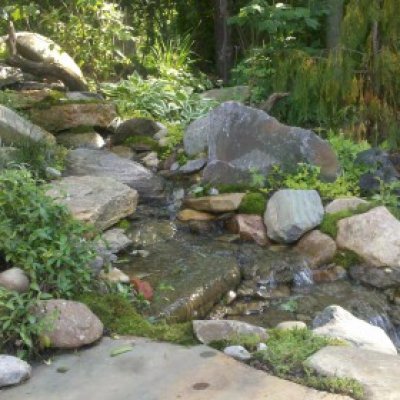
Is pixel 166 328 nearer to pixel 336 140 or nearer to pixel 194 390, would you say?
pixel 194 390

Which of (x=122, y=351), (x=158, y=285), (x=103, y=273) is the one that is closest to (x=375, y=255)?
(x=158, y=285)

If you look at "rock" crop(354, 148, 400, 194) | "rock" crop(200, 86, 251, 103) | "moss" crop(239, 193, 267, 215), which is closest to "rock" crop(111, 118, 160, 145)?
"rock" crop(200, 86, 251, 103)

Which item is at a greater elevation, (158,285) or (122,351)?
(122,351)

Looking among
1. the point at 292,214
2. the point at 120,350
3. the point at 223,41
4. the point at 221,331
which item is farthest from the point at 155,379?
the point at 223,41

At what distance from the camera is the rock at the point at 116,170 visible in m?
6.61

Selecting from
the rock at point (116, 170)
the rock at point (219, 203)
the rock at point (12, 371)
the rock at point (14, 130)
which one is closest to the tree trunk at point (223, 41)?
the rock at point (116, 170)

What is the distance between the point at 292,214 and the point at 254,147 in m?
1.08

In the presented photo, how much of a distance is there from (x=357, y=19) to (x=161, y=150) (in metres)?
2.49

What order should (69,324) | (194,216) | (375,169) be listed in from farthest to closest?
(375,169) < (194,216) < (69,324)

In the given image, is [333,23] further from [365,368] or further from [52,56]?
[365,368]

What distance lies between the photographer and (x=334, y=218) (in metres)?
5.66

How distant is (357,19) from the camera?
6.70 meters

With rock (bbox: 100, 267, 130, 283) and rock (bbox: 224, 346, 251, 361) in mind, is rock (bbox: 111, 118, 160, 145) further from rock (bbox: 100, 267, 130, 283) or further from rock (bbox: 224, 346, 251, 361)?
rock (bbox: 224, 346, 251, 361)

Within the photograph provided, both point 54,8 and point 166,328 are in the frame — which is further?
point 54,8
